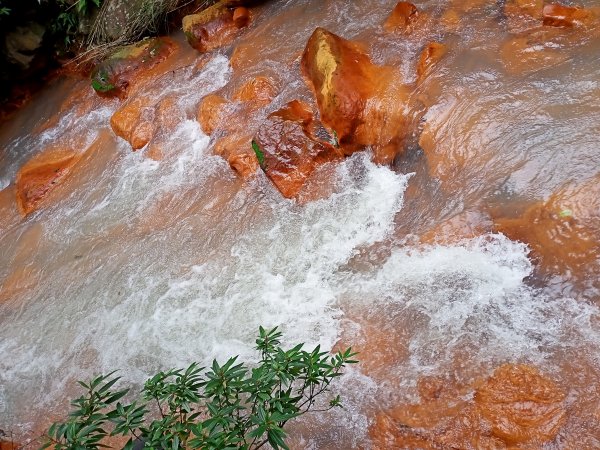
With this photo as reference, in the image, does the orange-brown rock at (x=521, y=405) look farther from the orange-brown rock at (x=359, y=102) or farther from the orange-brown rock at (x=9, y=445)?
the orange-brown rock at (x=9, y=445)

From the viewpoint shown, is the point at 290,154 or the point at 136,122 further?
the point at 136,122

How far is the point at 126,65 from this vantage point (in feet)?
26.0

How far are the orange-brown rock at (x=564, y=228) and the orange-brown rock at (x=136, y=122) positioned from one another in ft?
15.5

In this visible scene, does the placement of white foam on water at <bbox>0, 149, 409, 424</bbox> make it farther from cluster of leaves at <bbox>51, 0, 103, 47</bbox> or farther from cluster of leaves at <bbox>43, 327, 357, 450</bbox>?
cluster of leaves at <bbox>51, 0, 103, 47</bbox>

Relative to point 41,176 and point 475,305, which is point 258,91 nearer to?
point 41,176

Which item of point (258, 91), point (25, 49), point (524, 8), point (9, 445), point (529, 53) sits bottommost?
point (9, 445)

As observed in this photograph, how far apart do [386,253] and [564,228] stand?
4.51ft

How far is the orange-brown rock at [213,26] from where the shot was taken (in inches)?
301

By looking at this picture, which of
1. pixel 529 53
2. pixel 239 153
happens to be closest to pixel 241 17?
A: pixel 239 153

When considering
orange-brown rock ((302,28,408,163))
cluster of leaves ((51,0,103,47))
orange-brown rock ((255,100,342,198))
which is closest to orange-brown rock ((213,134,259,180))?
orange-brown rock ((255,100,342,198))

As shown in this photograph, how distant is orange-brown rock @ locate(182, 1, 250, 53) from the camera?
25.1 ft

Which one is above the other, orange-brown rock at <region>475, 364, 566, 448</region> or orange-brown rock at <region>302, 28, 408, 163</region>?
orange-brown rock at <region>302, 28, 408, 163</region>

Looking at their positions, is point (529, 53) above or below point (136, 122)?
below

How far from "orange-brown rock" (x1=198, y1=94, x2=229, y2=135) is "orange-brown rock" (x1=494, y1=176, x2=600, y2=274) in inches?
145
